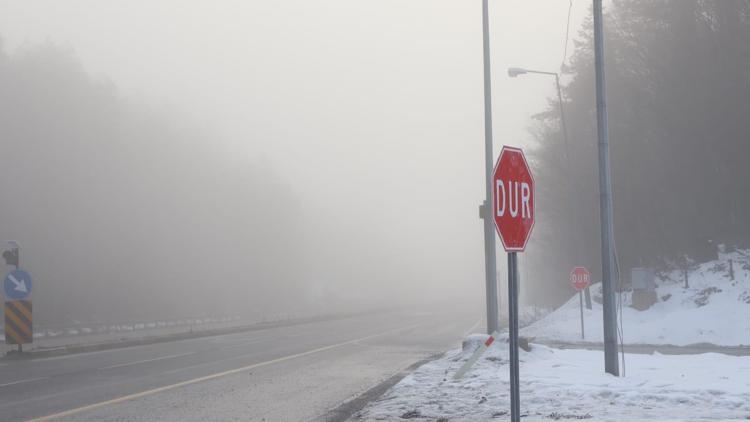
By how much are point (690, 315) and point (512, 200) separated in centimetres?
2439

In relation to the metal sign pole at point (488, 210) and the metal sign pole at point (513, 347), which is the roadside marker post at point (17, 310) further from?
the metal sign pole at point (513, 347)

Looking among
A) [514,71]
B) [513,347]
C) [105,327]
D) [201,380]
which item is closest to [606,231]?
[513,347]

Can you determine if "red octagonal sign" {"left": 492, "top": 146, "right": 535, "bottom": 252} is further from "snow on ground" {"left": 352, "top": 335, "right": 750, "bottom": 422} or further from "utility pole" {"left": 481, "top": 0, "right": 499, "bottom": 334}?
"utility pole" {"left": 481, "top": 0, "right": 499, "bottom": 334}

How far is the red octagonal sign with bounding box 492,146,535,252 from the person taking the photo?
6.95m

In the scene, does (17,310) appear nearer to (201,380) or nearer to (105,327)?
(201,380)

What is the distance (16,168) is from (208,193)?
3057cm

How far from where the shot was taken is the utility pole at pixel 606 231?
525 inches

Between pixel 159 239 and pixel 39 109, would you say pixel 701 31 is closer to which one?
pixel 39 109

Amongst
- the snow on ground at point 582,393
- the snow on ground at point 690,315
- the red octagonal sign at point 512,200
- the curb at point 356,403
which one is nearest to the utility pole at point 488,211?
the snow on ground at point 582,393

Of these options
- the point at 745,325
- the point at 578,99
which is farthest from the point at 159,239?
the point at 745,325

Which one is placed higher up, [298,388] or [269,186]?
[269,186]

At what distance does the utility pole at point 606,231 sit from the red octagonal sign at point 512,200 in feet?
22.5

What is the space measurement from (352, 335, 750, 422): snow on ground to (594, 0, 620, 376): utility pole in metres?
0.46

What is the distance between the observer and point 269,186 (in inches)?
3807
